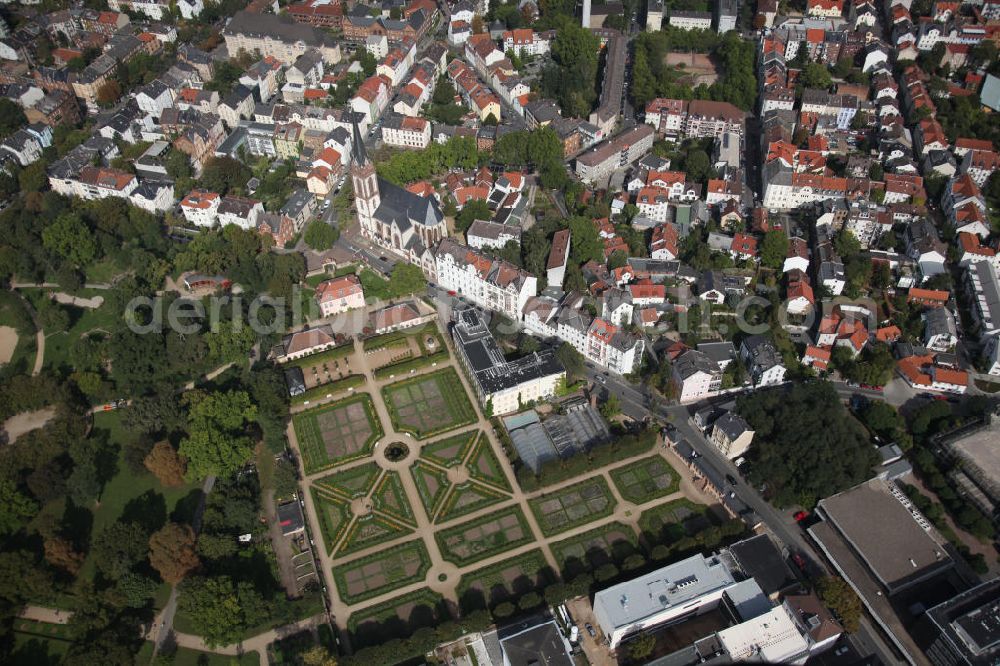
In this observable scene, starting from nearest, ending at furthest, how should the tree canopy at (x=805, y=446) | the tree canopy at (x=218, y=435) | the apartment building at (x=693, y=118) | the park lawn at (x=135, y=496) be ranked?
the tree canopy at (x=805, y=446)
the park lawn at (x=135, y=496)
the tree canopy at (x=218, y=435)
the apartment building at (x=693, y=118)

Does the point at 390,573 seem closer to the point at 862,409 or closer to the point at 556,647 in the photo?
the point at 556,647

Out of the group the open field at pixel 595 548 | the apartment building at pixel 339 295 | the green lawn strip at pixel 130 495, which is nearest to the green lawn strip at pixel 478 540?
the open field at pixel 595 548

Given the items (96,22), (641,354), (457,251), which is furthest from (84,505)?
(96,22)

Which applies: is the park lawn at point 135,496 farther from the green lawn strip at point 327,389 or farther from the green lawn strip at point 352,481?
the green lawn strip at point 327,389

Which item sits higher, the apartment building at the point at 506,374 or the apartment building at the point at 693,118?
the apartment building at the point at 693,118

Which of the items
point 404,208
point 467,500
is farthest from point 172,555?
point 404,208

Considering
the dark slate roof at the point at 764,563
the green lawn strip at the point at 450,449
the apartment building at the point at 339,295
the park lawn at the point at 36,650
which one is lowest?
the dark slate roof at the point at 764,563
